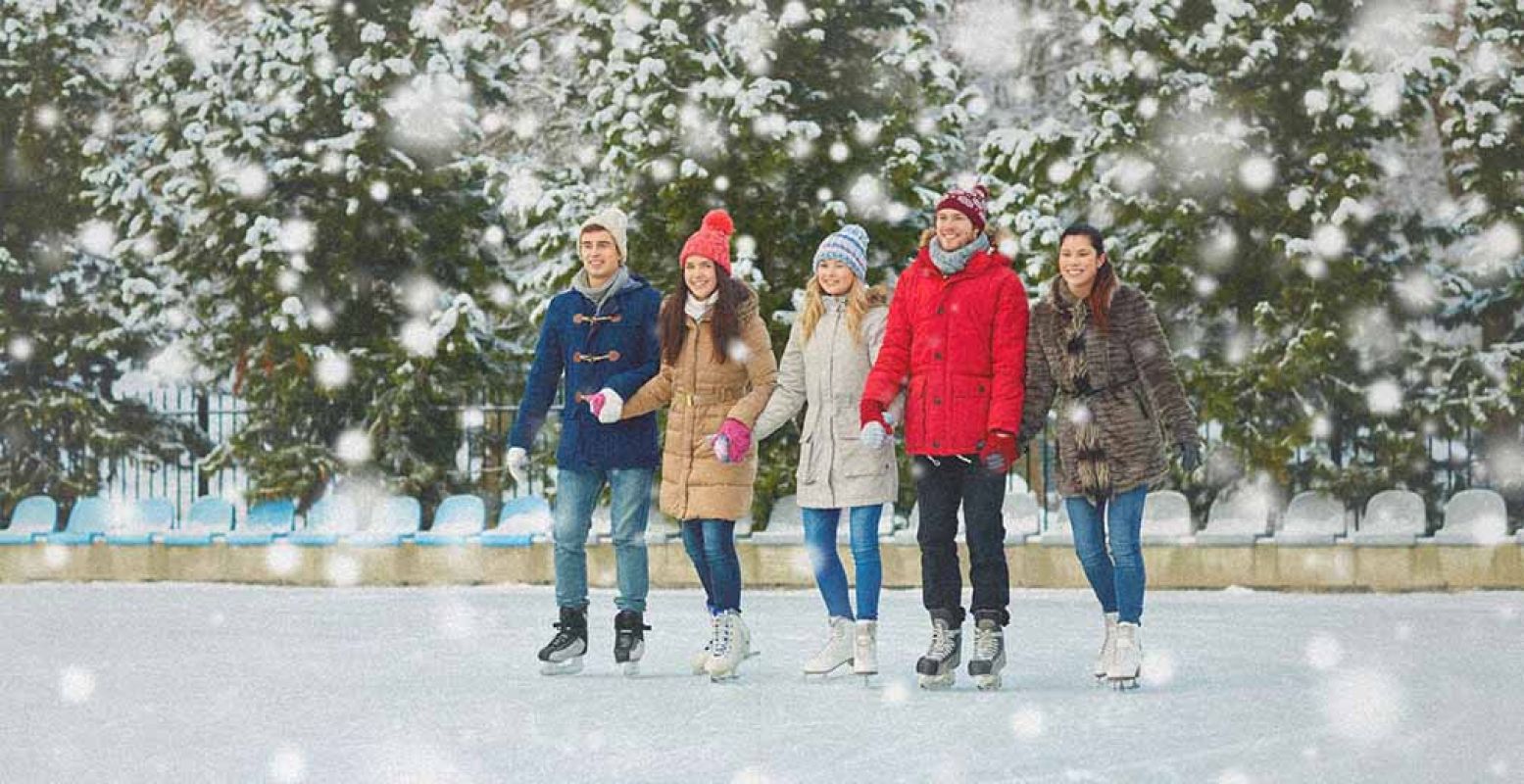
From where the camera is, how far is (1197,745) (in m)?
6.88

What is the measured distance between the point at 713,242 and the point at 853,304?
0.70 metres

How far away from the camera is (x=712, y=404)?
29.6 feet

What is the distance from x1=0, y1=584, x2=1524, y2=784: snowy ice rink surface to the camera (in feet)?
21.5

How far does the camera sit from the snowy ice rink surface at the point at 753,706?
6.56 meters

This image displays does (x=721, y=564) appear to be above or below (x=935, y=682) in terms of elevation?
above

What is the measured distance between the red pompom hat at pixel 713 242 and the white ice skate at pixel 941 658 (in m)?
1.86

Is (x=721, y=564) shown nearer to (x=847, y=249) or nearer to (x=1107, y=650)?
(x=847, y=249)

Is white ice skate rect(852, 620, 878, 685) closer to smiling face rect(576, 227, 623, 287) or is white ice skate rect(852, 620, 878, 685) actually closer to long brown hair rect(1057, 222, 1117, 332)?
long brown hair rect(1057, 222, 1117, 332)

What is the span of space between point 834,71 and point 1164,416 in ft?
31.5

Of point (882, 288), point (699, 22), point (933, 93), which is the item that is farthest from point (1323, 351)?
point (882, 288)

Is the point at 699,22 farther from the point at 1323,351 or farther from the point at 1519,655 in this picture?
the point at 1519,655

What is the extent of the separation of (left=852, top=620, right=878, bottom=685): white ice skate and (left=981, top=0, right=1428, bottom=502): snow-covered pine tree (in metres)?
7.98

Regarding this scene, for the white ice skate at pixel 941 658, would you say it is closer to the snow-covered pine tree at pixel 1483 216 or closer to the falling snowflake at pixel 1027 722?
the falling snowflake at pixel 1027 722

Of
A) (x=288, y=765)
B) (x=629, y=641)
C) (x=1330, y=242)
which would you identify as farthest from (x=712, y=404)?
(x=1330, y=242)
